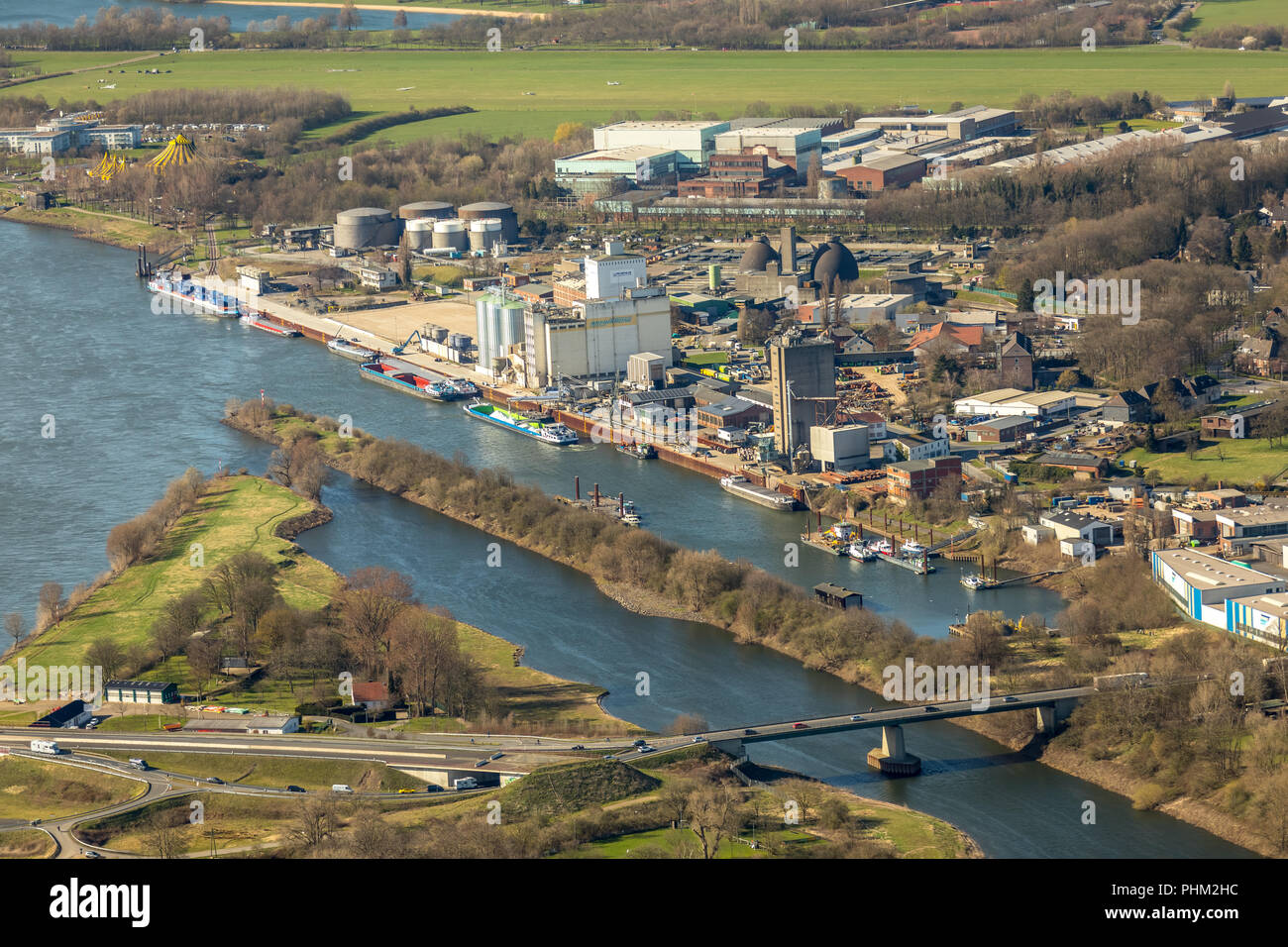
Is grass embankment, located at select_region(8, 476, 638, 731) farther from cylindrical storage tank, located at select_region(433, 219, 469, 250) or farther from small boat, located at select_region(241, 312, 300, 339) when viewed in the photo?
cylindrical storage tank, located at select_region(433, 219, 469, 250)

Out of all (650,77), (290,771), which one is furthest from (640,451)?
(650,77)

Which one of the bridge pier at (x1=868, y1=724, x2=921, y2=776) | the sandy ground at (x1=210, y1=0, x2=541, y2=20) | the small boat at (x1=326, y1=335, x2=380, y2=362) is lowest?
the bridge pier at (x1=868, y1=724, x2=921, y2=776)

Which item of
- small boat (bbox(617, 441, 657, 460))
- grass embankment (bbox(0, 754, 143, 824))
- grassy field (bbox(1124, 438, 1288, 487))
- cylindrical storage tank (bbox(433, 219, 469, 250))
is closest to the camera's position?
grass embankment (bbox(0, 754, 143, 824))

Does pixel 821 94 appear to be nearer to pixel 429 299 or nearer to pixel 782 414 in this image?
pixel 429 299

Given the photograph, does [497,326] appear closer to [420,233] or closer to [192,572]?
[420,233]

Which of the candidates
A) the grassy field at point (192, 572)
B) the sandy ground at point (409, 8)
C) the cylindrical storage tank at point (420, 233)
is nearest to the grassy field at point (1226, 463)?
the grassy field at point (192, 572)

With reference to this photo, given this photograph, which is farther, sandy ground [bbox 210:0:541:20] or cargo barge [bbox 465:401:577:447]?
sandy ground [bbox 210:0:541:20]

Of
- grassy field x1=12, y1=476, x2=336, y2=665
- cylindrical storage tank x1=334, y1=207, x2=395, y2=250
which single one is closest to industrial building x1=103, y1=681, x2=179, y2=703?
grassy field x1=12, y1=476, x2=336, y2=665

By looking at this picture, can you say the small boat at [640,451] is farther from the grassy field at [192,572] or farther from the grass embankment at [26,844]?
the grass embankment at [26,844]
